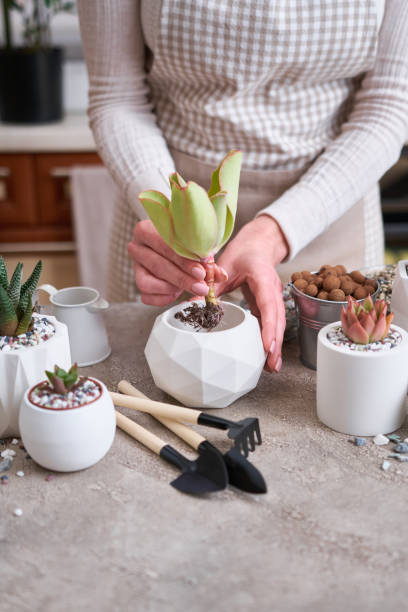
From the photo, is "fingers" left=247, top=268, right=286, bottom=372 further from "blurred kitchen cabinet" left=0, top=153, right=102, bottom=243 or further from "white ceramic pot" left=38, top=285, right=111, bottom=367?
"blurred kitchen cabinet" left=0, top=153, right=102, bottom=243

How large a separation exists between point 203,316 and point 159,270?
14 centimetres

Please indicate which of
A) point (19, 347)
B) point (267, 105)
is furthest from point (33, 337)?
point (267, 105)

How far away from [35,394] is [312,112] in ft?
2.44

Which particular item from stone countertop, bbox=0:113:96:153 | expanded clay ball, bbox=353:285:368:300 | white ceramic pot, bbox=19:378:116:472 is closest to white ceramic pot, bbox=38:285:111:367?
white ceramic pot, bbox=19:378:116:472

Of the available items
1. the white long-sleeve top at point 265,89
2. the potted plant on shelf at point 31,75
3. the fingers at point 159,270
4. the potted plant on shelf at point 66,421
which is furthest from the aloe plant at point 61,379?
the potted plant on shelf at point 31,75

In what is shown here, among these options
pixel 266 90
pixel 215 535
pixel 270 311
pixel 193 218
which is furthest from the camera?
pixel 266 90

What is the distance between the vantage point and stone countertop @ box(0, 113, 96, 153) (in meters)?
2.21

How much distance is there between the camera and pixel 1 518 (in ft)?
1.94

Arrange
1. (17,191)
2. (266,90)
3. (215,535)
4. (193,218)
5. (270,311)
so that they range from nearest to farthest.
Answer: (215,535) < (193,218) < (270,311) < (266,90) < (17,191)

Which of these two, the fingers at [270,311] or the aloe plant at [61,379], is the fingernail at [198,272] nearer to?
the fingers at [270,311]

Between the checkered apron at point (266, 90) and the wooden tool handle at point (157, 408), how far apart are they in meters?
0.49

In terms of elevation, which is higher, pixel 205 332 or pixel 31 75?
pixel 31 75

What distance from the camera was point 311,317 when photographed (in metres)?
0.81

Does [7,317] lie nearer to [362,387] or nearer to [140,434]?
[140,434]
